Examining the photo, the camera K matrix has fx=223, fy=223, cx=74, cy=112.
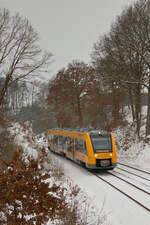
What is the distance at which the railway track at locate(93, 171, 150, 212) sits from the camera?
7832mm

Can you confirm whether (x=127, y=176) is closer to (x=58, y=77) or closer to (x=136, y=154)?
(x=136, y=154)

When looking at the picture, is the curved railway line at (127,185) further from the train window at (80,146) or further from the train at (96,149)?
the train window at (80,146)

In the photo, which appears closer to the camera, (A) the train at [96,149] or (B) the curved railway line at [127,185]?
(B) the curved railway line at [127,185]

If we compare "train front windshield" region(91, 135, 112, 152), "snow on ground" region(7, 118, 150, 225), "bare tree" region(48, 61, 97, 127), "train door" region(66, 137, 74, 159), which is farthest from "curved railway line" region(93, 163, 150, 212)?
"bare tree" region(48, 61, 97, 127)

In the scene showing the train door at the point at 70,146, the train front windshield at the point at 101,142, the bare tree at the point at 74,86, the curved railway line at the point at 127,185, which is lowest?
the curved railway line at the point at 127,185

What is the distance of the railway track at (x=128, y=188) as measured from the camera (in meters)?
7.83

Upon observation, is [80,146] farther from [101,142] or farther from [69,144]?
[69,144]

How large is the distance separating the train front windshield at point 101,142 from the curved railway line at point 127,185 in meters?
1.44

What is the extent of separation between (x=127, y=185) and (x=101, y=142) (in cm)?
351

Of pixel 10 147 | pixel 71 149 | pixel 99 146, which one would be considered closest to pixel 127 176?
pixel 99 146

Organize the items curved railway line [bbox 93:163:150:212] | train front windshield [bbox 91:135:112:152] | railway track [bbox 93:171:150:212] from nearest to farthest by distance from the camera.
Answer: railway track [bbox 93:171:150:212]
curved railway line [bbox 93:163:150:212]
train front windshield [bbox 91:135:112:152]

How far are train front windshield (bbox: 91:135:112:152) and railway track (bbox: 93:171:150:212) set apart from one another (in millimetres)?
1440

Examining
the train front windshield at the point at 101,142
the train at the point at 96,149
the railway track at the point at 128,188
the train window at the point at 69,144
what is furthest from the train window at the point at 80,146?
the railway track at the point at 128,188

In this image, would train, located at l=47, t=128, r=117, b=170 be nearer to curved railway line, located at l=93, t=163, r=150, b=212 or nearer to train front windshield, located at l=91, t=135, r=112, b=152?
train front windshield, located at l=91, t=135, r=112, b=152
